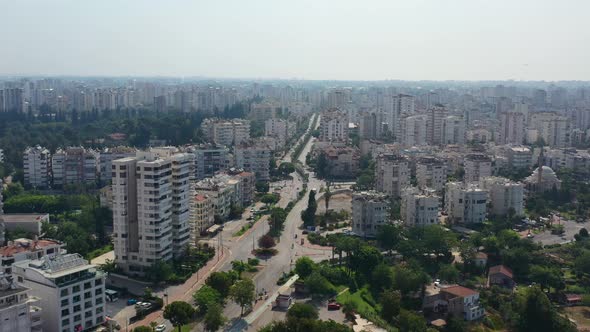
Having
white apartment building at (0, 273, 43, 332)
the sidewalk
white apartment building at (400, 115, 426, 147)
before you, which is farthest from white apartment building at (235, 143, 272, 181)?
white apartment building at (0, 273, 43, 332)

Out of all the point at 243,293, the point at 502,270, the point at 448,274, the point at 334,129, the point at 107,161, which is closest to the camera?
the point at 243,293

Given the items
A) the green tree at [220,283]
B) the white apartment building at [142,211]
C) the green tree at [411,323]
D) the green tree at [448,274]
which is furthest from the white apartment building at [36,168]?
the green tree at [411,323]

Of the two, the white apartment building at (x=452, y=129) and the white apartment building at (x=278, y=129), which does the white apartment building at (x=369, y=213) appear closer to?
the white apartment building at (x=452, y=129)

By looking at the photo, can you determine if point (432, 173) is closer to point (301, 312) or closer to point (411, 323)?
point (411, 323)

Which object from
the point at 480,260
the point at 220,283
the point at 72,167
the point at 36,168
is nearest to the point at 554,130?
the point at 480,260

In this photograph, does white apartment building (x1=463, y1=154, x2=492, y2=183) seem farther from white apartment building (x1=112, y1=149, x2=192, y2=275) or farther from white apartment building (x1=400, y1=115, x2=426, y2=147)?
white apartment building (x1=112, y1=149, x2=192, y2=275)

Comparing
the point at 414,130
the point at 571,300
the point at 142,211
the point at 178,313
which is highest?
the point at 414,130
